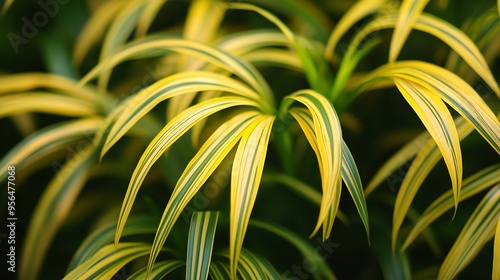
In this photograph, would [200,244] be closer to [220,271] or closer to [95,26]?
[220,271]

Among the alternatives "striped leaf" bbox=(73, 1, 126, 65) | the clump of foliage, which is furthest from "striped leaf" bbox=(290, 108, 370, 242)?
"striped leaf" bbox=(73, 1, 126, 65)

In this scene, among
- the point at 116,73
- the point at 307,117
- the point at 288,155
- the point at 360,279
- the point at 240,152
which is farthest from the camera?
the point at 116,73

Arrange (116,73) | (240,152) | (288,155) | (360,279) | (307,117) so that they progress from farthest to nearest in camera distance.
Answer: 1. (116,73)
2. (360,279)
3. (288,155)
4. (307,117)
5. (240,152)

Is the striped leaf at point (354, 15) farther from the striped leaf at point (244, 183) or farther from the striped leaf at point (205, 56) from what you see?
the striped leaf at point (244, 183)

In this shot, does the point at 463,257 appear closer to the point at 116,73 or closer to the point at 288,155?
the point at 288,155

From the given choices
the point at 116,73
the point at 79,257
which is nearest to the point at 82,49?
the point at 116,73

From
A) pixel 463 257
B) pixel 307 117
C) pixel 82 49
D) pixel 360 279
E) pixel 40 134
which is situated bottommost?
pixel 463 257
